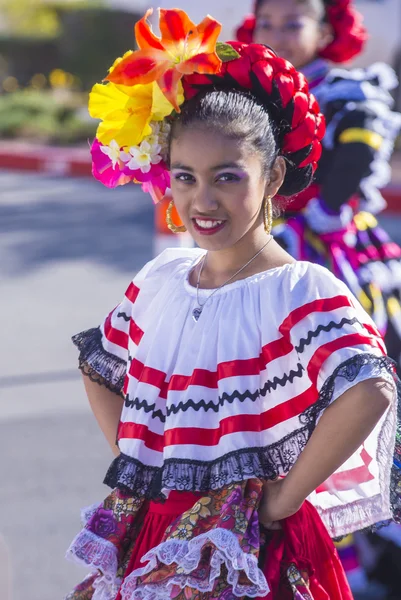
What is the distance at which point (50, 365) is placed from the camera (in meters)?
5.92

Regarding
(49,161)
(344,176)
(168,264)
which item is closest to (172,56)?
(168,264)

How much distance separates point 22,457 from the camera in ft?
15.5

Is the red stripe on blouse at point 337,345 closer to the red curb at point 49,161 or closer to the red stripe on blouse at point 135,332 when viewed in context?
the red stripe on blouse at point 135,332

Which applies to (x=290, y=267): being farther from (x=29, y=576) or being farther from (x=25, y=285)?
(x=25, y=285)

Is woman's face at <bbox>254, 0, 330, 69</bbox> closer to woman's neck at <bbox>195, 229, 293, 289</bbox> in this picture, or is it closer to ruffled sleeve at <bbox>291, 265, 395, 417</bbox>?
woman's neck at <bbox>195, 229, 293, 289</bbox>

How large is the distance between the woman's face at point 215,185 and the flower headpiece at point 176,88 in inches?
3.5

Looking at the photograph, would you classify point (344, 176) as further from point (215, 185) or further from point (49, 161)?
point (49, 161)

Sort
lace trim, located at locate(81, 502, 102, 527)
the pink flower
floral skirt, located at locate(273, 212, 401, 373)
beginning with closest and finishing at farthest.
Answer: lace trim, located at locate(81, 502, 102, 527) → the pink flower → floral skirt, located at locate(273, 212, 401, 373)

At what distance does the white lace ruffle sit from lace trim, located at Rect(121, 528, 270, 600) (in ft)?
0.60

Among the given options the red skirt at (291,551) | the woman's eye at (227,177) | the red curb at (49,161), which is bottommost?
the red skirt at (291,551)

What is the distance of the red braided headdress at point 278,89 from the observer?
2.17 metres

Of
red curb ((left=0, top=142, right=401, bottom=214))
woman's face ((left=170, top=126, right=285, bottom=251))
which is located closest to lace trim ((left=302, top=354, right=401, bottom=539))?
woman's face ((left=170, top=126, right=285, bottom=251))

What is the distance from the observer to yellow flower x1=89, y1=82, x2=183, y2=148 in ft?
7.20

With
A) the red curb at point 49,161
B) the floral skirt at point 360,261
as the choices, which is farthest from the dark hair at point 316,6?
the red curb at point 49,161
